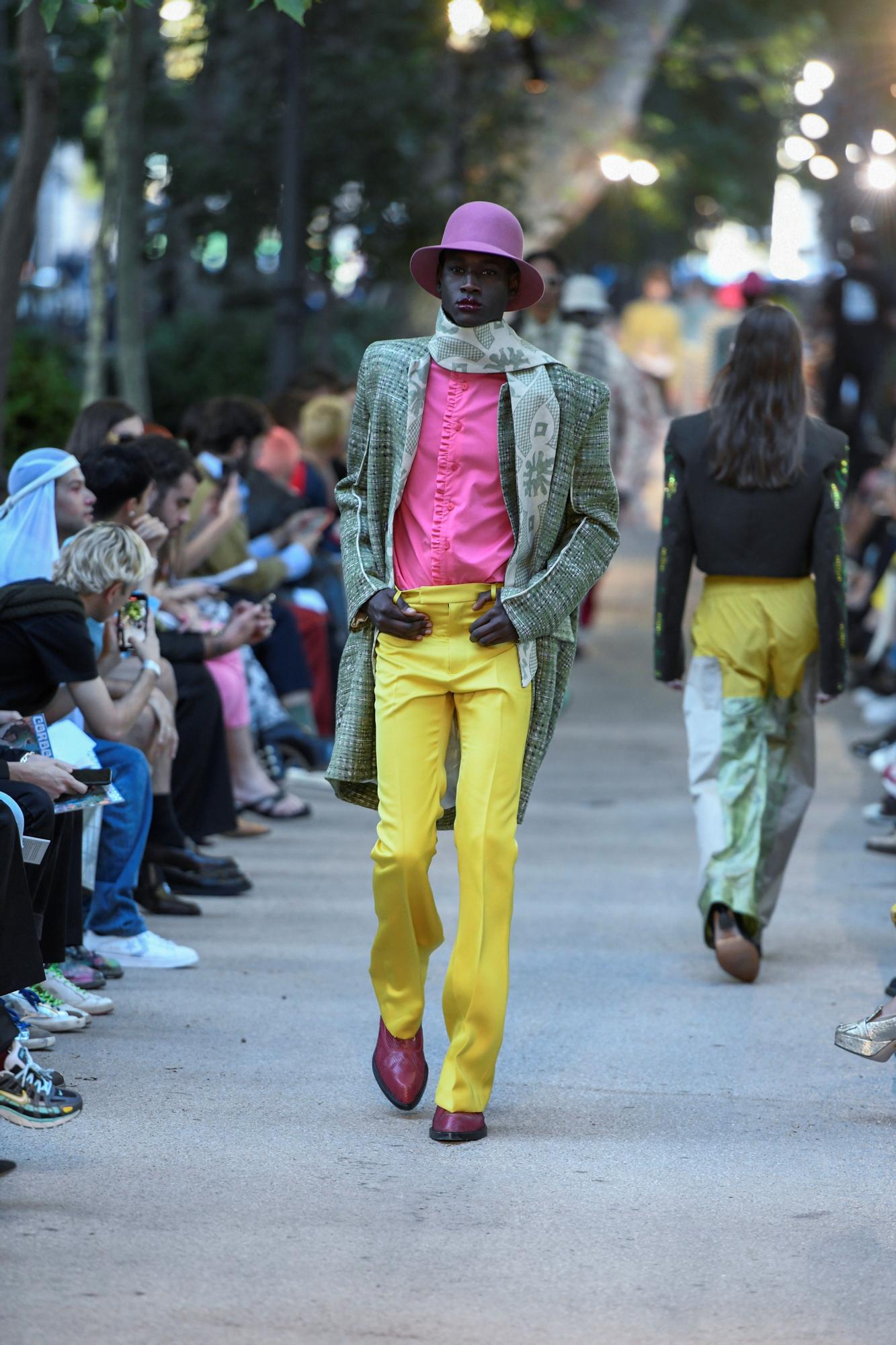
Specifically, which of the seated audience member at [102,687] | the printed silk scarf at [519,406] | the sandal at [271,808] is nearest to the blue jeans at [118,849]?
the seated audience member at [102,687]

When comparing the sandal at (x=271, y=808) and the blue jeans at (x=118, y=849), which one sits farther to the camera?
the sandal at (x=271, y=808)

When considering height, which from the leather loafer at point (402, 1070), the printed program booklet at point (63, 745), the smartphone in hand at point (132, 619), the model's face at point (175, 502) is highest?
the model's face at point (175, 502)

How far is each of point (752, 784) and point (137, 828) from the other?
6.72 feet

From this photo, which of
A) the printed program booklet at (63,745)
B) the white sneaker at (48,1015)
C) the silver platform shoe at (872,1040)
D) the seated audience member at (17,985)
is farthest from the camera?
the white sneaker at (48,1015)

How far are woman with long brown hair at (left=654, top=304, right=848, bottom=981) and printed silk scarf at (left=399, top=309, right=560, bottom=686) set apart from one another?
5.91 ft

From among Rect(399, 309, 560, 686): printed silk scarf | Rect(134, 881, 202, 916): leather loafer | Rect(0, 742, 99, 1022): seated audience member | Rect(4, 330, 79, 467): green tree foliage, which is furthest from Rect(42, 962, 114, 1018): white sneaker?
Rect(4, 330, 79, 467): green tree foliage

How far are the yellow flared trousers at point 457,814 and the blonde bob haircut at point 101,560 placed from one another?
163 centimetres

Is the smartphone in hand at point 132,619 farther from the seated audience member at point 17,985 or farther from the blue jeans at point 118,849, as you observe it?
the seated audience member at point 17,985

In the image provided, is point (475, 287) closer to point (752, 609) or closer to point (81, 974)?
point (752, 609)

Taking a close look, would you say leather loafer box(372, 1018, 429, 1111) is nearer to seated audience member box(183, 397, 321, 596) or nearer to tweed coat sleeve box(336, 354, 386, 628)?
tweed coat sleeve box(336, 354, 386, 628)

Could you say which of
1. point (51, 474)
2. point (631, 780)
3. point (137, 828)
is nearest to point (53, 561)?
point (51, 474)

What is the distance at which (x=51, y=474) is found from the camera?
6.79m

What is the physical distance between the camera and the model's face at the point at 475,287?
5285 mm

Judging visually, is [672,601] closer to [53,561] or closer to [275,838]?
[53,561]
